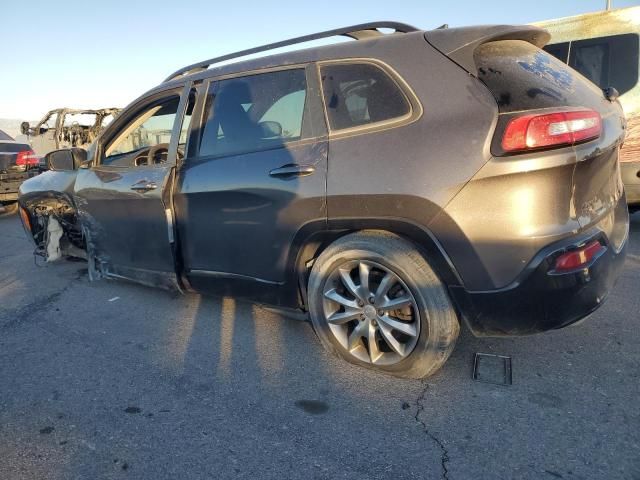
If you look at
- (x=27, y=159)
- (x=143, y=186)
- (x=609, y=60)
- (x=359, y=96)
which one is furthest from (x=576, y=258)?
(x=27, y=159)

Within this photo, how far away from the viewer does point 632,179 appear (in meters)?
4.84

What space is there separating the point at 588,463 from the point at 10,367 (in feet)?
11.0

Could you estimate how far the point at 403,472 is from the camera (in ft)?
6.41

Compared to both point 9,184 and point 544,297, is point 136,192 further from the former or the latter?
point 9,184

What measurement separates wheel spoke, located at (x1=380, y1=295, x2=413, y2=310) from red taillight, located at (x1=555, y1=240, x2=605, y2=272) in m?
0.74

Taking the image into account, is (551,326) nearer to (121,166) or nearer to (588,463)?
(588,463)

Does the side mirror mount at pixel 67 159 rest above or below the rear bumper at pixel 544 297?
above

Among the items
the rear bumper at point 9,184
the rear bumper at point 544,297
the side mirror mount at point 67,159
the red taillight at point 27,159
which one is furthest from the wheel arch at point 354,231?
the red taillight at point 27,159

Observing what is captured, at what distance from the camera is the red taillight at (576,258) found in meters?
2.13

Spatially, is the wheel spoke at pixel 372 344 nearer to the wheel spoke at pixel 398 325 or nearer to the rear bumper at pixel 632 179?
the wheel spoke at pixel 398 325

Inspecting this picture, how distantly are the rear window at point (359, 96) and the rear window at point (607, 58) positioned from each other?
4.57 metres

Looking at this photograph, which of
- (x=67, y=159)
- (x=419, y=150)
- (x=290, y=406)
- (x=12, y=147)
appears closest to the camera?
(x=419, y=150)

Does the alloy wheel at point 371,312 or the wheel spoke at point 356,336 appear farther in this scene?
the wheel spoke at point 356,336

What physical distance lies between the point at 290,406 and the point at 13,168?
29.3ft
